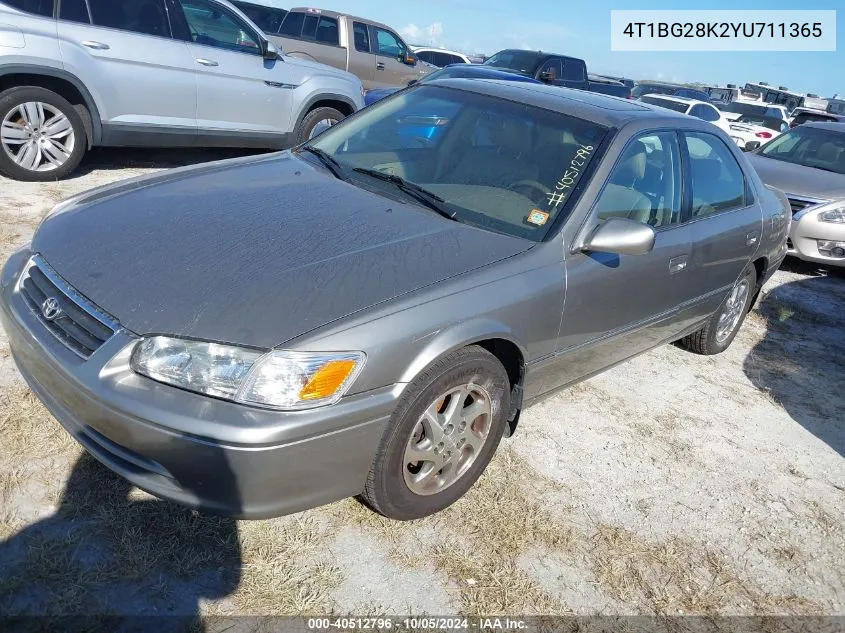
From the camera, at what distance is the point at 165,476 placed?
2203 mm

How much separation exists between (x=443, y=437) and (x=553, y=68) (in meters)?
13.7

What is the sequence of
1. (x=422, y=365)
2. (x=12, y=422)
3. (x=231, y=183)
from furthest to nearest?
(x=231, y=183) < (x=12, y=422) < (x=422, y=365)

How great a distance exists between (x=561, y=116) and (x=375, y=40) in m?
10.2

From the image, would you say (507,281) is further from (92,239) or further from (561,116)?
(92,239)

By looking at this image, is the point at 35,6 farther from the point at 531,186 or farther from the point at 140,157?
the point at 531,186

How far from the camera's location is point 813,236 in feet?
23.1

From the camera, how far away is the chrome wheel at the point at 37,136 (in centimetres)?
586

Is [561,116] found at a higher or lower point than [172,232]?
higher

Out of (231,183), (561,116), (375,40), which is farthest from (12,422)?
(375,40)

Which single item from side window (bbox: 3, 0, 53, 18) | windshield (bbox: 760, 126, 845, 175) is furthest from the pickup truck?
side window (bbox: 3, 0, 53, 18)

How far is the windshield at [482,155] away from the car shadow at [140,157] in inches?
153

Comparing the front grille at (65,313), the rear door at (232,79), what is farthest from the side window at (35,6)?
the front grille at (65,313)

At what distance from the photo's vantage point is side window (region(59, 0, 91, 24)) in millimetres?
5918

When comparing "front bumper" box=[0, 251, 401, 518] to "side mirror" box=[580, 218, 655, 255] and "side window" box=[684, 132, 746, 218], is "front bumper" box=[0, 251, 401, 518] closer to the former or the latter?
"side mirror" box=[580, 218, 655, 255]
